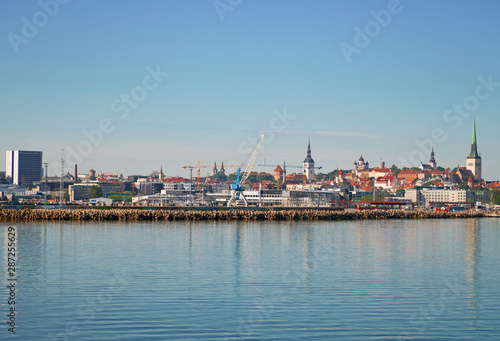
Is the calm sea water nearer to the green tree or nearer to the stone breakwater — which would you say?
the stone breakwater

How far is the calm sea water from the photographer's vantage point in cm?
1491

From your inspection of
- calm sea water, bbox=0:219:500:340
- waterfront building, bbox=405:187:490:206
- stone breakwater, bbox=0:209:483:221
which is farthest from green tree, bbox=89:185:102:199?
calm sea water, bbox=0:219:500:340

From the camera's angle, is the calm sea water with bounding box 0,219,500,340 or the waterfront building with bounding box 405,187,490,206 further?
the waterfront building with bounding box 405,187,490,206

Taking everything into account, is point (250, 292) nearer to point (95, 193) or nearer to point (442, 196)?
point (95, 193)

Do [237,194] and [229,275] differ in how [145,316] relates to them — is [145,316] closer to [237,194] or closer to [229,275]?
[229,275]

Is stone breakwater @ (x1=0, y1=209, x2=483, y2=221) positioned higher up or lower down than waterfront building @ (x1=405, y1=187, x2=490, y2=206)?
lower down

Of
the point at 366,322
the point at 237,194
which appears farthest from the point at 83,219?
the point at 237,194

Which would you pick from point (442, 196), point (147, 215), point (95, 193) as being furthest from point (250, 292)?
point (442, 196)

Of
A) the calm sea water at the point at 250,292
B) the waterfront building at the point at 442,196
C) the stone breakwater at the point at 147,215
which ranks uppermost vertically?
the waterfront building at the point at 442,196

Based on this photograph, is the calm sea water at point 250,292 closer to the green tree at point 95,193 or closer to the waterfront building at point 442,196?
the green tree at point 95,193

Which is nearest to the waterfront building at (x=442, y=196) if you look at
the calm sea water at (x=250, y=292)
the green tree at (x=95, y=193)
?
the green tree at (x=95, y=193)

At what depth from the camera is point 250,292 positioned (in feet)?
63.0

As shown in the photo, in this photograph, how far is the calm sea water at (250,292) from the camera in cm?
1491

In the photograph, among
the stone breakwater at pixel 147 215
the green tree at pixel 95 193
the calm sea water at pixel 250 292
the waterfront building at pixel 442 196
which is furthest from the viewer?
the waterfront building at pixel 442 196
